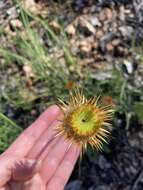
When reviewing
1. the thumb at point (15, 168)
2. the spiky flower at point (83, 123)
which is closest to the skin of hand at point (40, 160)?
the thumb at point (15, 168)

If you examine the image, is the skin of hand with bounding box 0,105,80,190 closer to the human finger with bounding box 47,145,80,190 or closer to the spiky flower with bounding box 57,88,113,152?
the human finger with bounding box 47,145,80,190

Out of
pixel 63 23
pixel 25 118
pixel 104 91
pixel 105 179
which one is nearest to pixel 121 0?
pixel 63 23

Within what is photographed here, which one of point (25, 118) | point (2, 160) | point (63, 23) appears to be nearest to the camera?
point (2, 160)

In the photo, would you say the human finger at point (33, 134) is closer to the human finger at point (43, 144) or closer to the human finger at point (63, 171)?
the human finger at point (43, 144)

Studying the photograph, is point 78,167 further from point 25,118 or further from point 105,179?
point 25,118

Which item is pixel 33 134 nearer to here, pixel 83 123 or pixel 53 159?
pixel 53 159

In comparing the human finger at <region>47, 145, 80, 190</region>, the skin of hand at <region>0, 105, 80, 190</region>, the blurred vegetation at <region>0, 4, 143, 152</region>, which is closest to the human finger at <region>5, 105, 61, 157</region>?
the skin of hand at <region>0, 105, 80, 190</region>

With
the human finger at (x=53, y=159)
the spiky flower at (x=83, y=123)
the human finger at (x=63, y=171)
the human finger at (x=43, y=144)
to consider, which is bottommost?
the human finger at (x=63, y=171)
